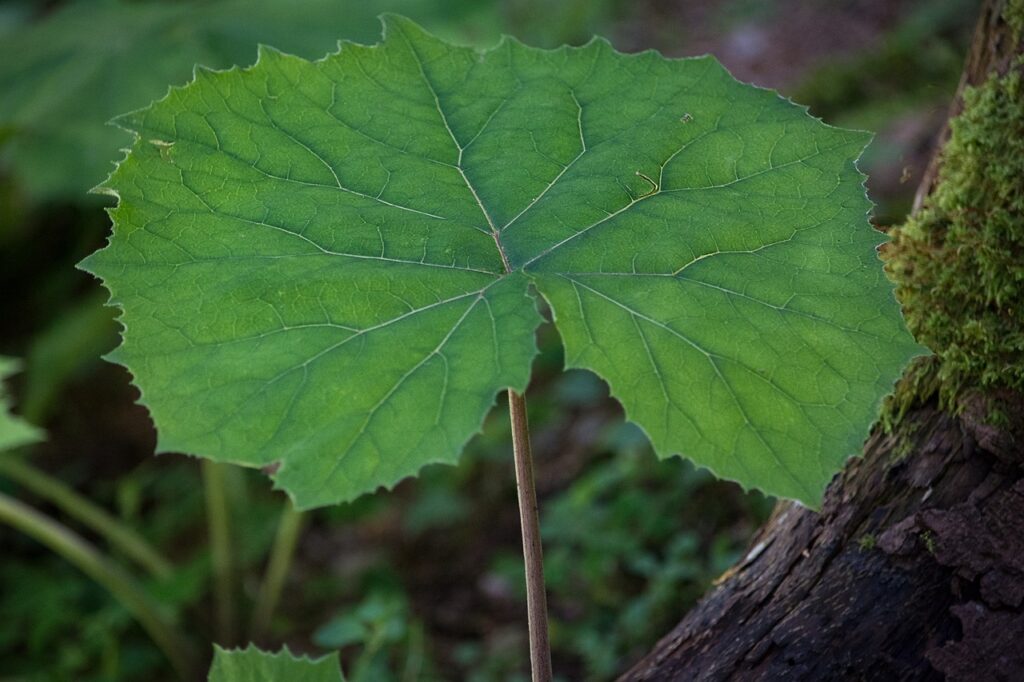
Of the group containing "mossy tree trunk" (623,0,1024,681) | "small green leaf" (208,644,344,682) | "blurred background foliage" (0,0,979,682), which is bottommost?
"mossy tree trunk" (623,0,1024,681)

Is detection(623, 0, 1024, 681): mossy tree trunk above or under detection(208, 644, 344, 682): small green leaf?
under

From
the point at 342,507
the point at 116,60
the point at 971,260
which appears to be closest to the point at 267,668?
the point at 971,260

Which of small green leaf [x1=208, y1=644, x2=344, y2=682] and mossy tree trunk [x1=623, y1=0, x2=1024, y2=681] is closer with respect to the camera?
mossy tree trunk [x1=623, y1=0, x2=1024, y2=681]

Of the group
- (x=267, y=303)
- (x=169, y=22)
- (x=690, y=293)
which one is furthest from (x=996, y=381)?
(x=169, y=22)

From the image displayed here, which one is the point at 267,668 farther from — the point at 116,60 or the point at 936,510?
the point at 116,60

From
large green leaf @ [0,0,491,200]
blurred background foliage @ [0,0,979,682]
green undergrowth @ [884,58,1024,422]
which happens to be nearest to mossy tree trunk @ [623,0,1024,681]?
green undergrowth @ [884,58,1024,422]

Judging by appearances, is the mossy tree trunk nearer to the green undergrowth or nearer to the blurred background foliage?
the green undergrowth

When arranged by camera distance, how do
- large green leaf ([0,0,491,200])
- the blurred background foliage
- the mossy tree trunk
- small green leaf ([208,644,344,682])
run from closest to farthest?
the mossy tree trunk → small green leaf ([208,644,344,682]) → the blurred background foliage → large green leaf ([0,0,491,200])
